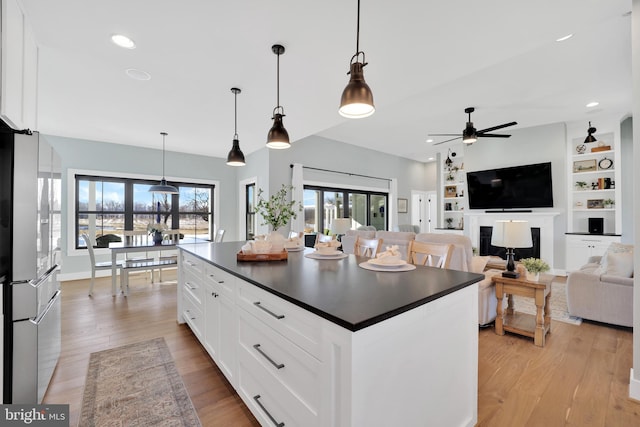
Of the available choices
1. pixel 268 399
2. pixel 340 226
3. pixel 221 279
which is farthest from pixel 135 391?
pixel 340 226

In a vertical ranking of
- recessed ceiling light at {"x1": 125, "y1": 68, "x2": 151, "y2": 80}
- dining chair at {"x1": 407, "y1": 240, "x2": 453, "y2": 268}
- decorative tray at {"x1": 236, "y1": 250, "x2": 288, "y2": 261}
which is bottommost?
decorative tray at {"x1": 236, "y1": 250, "x2": 288, "y2": 261}

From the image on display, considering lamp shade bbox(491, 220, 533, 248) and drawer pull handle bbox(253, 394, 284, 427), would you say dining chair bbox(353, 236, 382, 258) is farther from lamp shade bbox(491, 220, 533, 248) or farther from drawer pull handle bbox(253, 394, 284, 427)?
drawer pull handle bbox(253, 394, 284, 427)

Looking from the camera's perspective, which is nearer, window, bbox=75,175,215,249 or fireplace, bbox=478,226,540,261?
window, bbox=75,175,215,249

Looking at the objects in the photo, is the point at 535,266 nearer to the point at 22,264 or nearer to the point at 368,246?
the point at 368,246

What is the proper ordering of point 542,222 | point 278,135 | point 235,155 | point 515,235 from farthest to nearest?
1. point 542,222
2. point 235,155
3. point 515,235
4. point 278,135

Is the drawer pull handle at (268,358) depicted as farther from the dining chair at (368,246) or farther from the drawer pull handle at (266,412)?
the dining chair at (368,246)

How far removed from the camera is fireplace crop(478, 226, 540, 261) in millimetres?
5704

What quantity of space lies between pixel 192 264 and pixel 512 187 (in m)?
6.47

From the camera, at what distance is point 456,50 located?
2402mm

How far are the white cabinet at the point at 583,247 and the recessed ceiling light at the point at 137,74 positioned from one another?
7.34 m

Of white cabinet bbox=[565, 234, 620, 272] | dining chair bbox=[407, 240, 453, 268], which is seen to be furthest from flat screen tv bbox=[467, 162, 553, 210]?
dining chair bbox=[407, 240, 453, 268]

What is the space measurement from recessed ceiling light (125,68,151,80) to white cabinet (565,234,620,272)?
7341 mm

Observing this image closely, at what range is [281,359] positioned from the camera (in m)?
1.27

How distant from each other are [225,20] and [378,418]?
8.58 feet
